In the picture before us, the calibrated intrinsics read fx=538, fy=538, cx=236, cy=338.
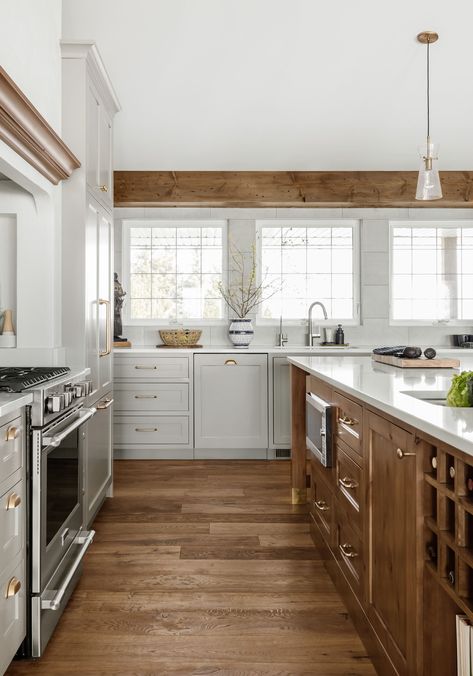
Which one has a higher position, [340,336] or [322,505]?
[340,336]

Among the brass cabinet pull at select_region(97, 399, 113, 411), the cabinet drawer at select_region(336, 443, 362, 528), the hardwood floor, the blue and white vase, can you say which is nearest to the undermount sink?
the cabinet drawer at select_region(336, 443, 362, 528)

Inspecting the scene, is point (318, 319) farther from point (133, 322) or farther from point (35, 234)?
point (35, 234)

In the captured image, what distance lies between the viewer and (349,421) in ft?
6.70

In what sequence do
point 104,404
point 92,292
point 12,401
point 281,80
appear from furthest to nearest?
point 281,80
point 104,404
point 92,292
point 12,401

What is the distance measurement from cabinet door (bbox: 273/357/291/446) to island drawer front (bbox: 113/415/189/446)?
747 mm

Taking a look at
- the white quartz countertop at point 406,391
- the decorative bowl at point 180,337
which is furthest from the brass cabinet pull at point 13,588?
the decorative bowl at point 180,337

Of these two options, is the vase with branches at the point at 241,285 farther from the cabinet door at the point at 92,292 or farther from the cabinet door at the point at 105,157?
the cabinet door at the point at 92,292

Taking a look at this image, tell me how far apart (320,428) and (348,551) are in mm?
604

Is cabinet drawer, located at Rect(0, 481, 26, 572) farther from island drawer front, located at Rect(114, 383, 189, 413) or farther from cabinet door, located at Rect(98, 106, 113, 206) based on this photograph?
island drawer front, located at Rect(114, 383, 189, 413)

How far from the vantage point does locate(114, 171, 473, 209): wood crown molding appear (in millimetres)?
4738

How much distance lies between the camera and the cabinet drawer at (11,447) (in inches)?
61.9

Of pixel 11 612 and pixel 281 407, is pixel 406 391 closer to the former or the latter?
pixel 11 612

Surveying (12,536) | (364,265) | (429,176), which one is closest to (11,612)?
(12,536)

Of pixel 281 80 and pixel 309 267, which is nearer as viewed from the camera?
pixel 281 80
